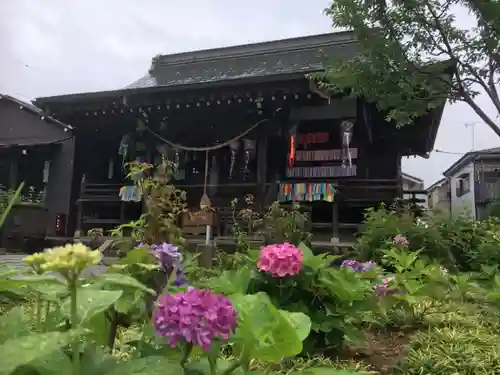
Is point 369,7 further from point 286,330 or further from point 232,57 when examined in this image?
point 232,57

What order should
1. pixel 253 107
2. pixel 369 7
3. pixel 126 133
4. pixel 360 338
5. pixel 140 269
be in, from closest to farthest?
1. pixel 140 269
2. pixel 360 338
3. pixel 369 7
4. pixel 253 107
5. pixel 126 133

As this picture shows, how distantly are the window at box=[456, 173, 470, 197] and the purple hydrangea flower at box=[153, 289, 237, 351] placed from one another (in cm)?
2215

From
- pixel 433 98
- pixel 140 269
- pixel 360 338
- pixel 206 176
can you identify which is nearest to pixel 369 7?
pixel 433 98

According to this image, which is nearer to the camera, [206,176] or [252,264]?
[252,264]

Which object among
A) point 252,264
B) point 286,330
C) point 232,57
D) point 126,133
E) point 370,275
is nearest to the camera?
point 286,330

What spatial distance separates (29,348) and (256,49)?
1284cm

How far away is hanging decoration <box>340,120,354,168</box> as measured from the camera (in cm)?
792

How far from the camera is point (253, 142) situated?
8.77 meters

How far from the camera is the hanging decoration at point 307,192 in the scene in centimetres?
784

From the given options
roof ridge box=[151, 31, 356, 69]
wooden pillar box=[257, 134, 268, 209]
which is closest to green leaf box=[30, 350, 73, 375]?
wooden pillar box=[257, 134, 268, 209]

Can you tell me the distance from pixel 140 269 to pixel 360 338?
109 centimetres

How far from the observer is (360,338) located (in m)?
1.97

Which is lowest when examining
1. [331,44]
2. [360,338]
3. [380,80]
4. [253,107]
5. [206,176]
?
[360,338]

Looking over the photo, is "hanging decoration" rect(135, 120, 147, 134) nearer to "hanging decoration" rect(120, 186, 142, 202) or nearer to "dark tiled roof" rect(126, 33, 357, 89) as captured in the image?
"hanging decoration" rect(120, 186, 142, 202)
